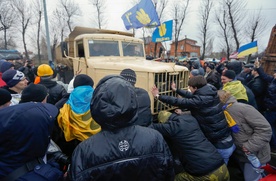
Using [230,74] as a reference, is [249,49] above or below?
above

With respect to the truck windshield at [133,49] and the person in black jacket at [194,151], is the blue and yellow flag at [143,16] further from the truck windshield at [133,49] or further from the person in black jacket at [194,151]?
the person in black jacket at [194,151]

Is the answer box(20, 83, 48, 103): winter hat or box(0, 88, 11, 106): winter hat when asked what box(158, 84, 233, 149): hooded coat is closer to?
box(20, 83, 48, 103): winter hat

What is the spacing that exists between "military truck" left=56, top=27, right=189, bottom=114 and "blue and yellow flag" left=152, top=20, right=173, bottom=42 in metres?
1.87

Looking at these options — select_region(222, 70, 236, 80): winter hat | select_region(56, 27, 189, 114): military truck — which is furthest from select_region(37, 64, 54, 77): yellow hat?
select_region(222, 70, 236, 80): winter hat

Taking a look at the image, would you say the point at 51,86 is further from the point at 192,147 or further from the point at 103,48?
the point at 192,147

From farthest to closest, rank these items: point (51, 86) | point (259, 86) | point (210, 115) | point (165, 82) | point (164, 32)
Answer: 1. point (164, 32)
2. point (259, 86)
3. point (165, 82)
4. point (51, 86)
5. point (210, 115)

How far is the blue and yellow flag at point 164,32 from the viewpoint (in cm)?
765

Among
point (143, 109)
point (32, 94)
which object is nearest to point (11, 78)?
point (32, 94)

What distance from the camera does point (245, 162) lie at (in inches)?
119

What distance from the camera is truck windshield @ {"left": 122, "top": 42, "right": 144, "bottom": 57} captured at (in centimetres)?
570

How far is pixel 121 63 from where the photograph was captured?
454 centimetres

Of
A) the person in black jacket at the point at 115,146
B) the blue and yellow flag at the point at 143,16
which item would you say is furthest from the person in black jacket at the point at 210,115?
the blue and yellow flag at the point at 143,16

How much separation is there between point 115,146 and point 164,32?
7.23 m

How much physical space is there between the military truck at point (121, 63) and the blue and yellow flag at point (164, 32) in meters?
1.87
